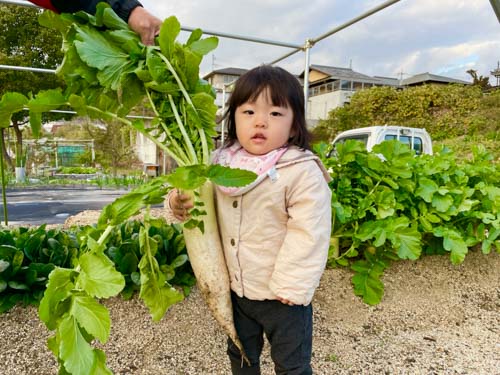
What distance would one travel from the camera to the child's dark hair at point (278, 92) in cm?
107

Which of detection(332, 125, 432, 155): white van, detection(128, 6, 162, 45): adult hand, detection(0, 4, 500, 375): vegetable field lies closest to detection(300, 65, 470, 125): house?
detection(332, 125, 432, 155): white van

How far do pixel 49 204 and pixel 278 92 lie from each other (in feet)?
17.9

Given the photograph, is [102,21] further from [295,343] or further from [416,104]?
[416,104]

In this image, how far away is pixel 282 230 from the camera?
3.59 feet

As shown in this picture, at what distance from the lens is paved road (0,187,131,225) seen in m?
4.41

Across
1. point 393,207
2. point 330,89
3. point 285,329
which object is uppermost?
point 330,89

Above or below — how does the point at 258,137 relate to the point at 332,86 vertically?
below

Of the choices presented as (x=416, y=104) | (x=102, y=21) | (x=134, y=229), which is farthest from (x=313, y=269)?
(x=416, y=104)

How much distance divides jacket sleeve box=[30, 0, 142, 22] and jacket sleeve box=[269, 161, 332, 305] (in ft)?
2.61

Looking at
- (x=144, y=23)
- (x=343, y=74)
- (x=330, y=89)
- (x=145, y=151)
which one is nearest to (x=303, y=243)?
(x=144, y=23)

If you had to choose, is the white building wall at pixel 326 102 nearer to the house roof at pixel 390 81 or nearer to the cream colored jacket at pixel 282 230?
the house roof at pixel 390 81

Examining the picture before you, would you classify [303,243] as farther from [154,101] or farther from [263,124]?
[154,101]

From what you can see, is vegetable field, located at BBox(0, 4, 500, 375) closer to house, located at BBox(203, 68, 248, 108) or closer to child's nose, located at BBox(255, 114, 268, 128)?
child's nose, located at BBox(255, 114, 268, 128)

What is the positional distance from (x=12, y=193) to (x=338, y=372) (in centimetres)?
701
